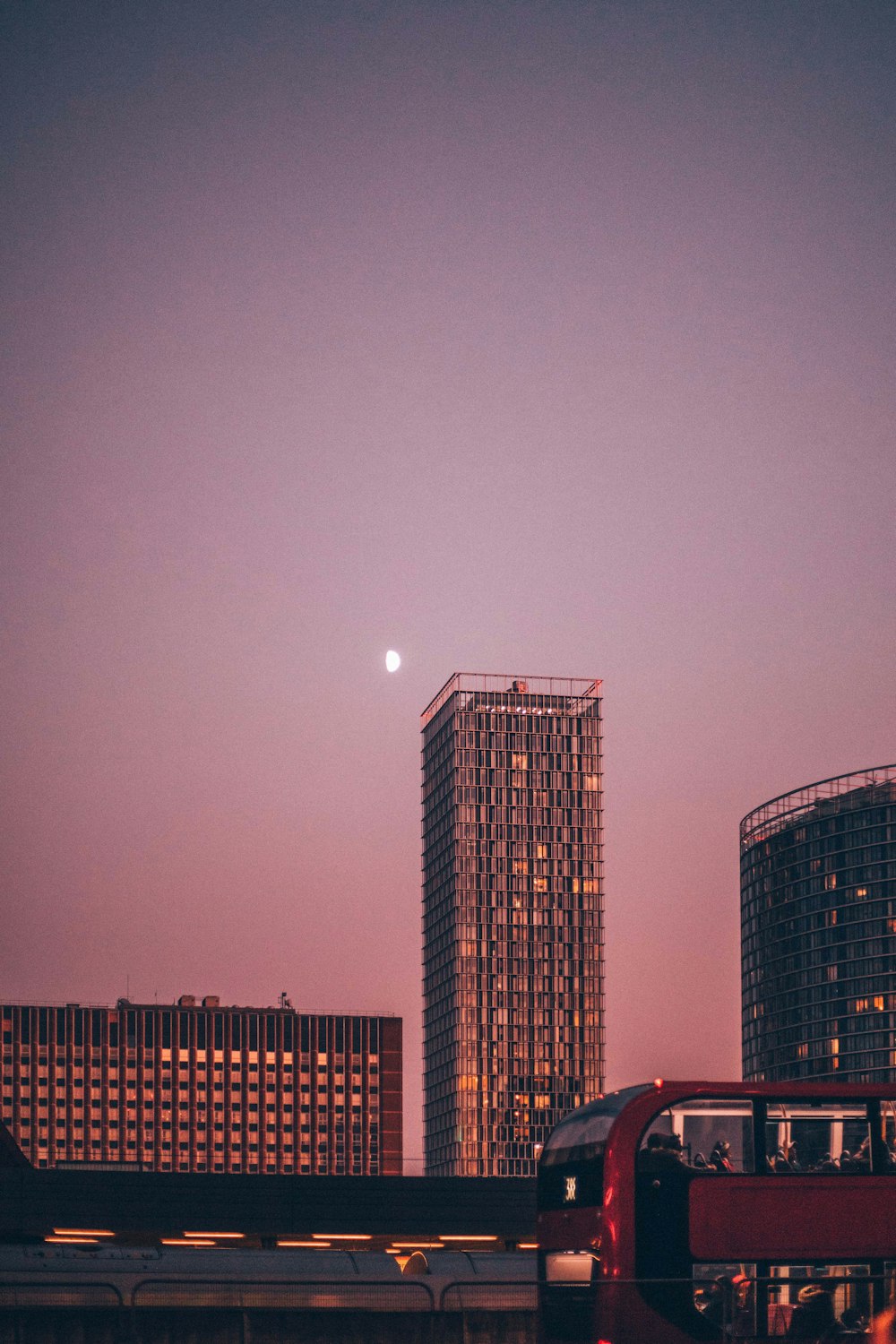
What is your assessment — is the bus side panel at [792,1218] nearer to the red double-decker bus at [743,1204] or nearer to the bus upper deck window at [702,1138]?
the red double-decker bus at [743,1204]

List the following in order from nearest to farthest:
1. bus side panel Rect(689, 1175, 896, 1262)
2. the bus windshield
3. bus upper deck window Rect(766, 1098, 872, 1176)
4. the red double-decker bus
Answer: the red double-decker bus < bus side panel Rect(689, 1175, 896, 1262) < the bus windshield < bus upper deck window Rect(766, 1098, 872, 1176)

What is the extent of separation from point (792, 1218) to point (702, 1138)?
4.86ft

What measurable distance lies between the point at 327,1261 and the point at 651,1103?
11897 millimetres

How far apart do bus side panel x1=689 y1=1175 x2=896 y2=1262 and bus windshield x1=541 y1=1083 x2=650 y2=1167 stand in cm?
127

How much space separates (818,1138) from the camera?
22.3 metres

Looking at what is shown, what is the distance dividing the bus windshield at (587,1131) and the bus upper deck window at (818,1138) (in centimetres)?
→ 179

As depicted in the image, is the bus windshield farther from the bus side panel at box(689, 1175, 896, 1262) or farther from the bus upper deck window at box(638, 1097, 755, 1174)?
the bus side panel at box(689, 1175, 896, 1262)

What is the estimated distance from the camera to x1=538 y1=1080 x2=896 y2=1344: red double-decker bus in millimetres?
21266

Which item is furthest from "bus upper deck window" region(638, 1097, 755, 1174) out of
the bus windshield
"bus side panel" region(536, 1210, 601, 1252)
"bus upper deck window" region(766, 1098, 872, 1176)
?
"bus side panel" region(536, 1210, 601, 1252)

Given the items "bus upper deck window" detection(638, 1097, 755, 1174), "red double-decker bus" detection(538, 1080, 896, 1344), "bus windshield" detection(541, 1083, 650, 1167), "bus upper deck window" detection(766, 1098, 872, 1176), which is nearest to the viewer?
"red double-decker bus" detection(538, 1080, 896, 1344)

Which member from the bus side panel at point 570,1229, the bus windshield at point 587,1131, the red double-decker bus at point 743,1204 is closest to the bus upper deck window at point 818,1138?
the red double-decker bus at point 743,1204

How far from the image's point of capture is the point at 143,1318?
61.9 feet

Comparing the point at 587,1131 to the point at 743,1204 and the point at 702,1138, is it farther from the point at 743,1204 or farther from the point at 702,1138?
the point at 743,1204

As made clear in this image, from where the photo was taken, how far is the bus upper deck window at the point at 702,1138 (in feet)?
70.9
